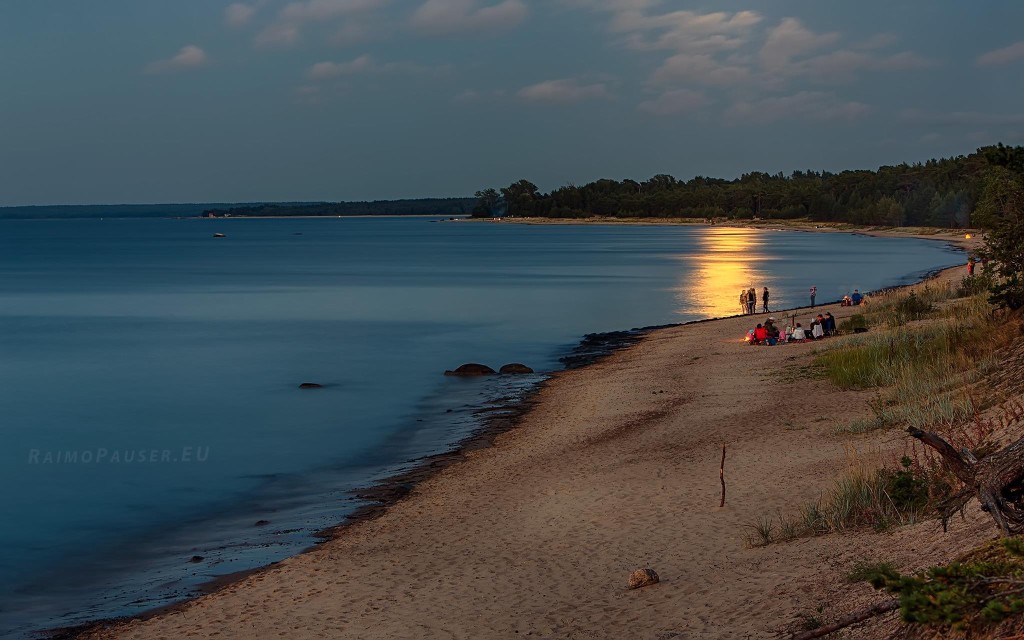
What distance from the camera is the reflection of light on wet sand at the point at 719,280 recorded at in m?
61.2

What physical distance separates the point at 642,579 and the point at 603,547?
1.94 m

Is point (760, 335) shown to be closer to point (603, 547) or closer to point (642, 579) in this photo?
point (603, 547)

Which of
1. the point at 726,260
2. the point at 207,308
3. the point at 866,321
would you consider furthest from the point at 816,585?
the point at 726,260

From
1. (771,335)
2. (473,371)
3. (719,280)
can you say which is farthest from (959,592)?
(719,280)

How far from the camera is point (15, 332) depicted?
55.6m

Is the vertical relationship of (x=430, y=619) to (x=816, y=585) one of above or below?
below

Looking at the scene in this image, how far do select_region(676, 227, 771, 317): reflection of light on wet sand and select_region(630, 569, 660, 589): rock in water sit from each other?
145 ft

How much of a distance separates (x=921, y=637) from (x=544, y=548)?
744cm

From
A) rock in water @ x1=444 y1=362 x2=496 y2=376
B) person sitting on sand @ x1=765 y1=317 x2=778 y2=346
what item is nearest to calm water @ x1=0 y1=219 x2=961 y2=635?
rock in water @ x1=444 y1=362 x2=496 y2=376

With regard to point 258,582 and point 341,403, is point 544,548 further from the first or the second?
point 341,403

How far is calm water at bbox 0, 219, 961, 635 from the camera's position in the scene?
17312 millimetres

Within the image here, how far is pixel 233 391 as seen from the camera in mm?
35719

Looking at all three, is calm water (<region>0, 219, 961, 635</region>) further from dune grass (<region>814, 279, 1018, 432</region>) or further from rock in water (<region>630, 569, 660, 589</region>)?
dune grass (<region>814, 279, 1018, 432</region>)

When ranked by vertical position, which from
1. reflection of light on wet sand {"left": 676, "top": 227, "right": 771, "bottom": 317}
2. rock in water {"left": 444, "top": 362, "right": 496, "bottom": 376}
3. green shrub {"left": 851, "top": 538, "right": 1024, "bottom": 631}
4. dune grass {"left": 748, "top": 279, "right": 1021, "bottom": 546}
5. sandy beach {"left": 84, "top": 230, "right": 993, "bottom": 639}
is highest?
green shrub {"left": 851, "top": 538, "right": 1024, "bottom": 631}
